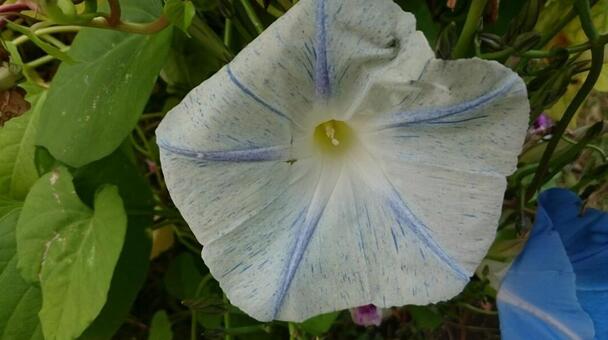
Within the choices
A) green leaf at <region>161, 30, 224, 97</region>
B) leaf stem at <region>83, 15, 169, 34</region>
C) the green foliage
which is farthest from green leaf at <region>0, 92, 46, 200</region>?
leaf stem at <region>83, 15, 169, 34</region>

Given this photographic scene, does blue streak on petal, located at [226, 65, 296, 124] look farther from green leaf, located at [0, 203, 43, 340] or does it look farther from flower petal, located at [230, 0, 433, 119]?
green leaf, located at [0, 203, 43, 340]

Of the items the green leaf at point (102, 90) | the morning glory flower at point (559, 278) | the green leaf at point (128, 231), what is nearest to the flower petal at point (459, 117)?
the morning glory flower at point (559, 278)

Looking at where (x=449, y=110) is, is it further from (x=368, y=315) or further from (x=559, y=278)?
(x=368, y=315)

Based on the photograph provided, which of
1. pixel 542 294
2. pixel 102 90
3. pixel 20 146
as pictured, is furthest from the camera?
pixel 20 146

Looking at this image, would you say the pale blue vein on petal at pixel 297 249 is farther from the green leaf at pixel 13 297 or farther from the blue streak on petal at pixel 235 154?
the green leaf at pixel 13 297

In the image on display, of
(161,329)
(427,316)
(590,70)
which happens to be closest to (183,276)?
(161,329)

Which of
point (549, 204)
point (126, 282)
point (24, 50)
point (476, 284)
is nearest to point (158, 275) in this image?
point (126, 282)
